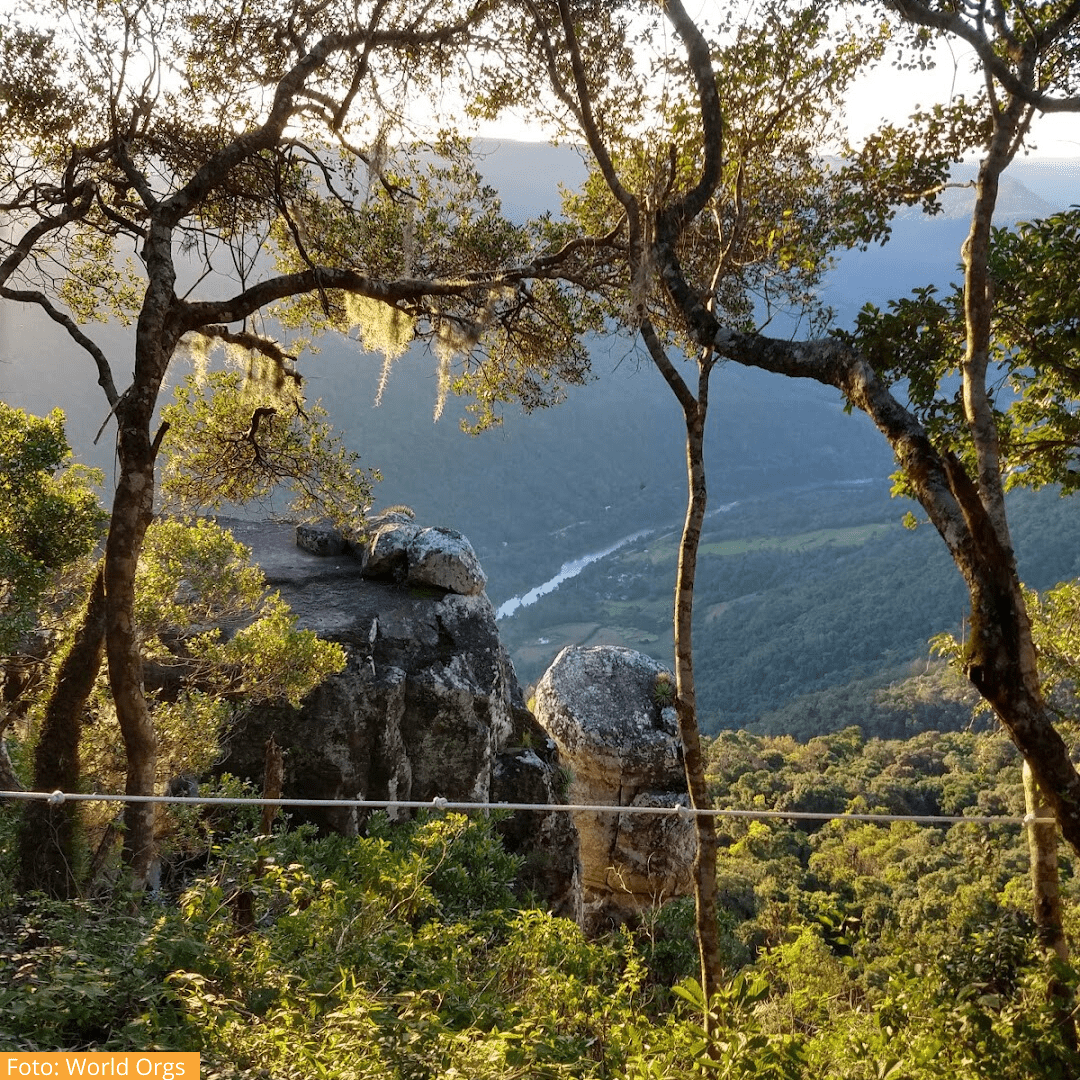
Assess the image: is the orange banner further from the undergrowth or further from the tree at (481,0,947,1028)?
the tree at (481,0,947,1028)

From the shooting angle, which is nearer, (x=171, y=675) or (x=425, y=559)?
(x=171, y=675)

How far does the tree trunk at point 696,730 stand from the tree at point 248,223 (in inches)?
77.9

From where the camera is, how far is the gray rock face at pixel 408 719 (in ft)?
27.5

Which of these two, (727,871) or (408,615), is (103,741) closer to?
(408,615)

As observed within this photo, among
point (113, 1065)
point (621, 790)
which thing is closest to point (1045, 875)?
point (113, 1065)

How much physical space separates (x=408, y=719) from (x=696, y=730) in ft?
14.6

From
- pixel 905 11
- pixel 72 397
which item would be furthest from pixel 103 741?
pixel 72 397

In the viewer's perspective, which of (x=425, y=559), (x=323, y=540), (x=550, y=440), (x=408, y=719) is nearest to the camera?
(x=408, y=719)

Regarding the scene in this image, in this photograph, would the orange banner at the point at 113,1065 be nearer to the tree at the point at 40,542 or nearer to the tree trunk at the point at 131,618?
the tree trunk at the point at 131,618

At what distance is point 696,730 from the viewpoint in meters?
5.71

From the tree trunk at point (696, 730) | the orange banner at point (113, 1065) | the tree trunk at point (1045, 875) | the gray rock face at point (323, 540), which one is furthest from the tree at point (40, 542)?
the gray rock face at point (323, 540)

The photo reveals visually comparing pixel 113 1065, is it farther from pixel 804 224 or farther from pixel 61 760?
pixel 804 224

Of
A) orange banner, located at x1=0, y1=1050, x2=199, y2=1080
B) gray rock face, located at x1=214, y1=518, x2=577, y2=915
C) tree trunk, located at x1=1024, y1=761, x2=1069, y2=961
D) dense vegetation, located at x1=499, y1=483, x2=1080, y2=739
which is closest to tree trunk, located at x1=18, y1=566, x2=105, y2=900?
gray rock face, located at x1=214, y1=518, x2=577, y2=915

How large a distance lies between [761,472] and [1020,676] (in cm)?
14394
